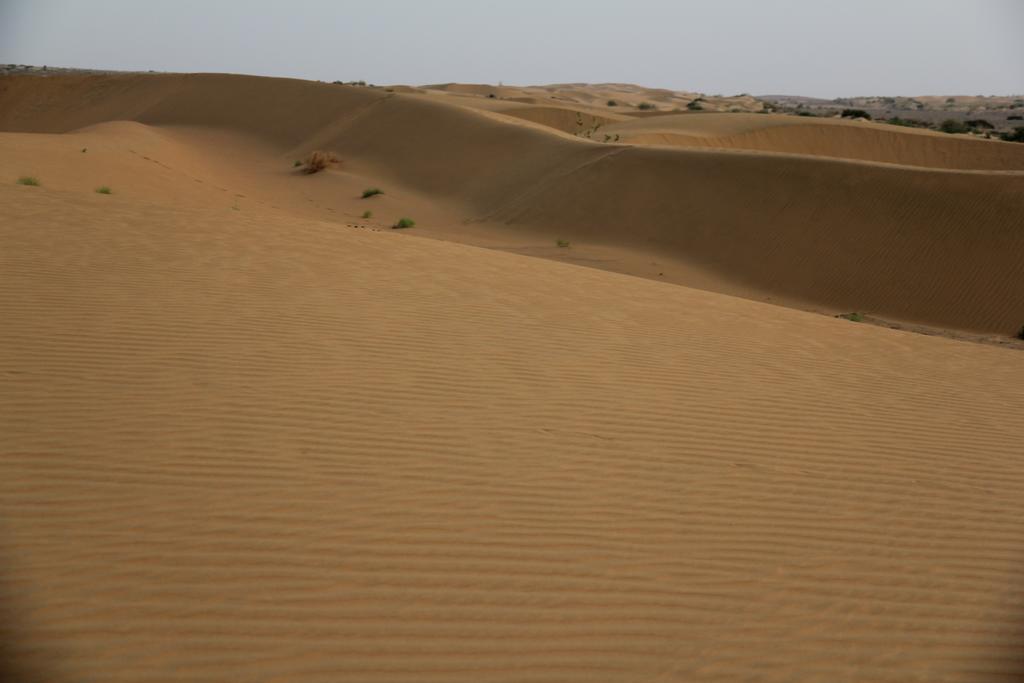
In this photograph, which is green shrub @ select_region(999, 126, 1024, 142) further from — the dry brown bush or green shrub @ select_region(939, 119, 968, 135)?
the dry brown bush

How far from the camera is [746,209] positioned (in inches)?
826

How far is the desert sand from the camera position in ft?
12.5

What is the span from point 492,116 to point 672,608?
31.6m

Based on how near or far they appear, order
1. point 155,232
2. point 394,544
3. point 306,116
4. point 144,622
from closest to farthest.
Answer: point 144,622, point 394,544, point 155,232, point 306,116

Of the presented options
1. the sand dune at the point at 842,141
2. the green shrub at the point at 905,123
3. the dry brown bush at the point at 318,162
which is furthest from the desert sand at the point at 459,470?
the green shrub at the point at 905,123

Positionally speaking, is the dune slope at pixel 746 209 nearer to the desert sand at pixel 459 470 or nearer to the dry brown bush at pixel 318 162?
the dry brown bush at pixel 318 162

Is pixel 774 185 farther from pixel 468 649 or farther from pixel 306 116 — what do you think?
pixel 306 116

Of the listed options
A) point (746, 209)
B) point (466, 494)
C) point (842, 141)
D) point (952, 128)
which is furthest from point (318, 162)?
point (952, 128)

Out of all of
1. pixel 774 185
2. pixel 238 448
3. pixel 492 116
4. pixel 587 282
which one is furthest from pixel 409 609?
pixel 492 116

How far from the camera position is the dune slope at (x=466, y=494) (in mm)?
3773

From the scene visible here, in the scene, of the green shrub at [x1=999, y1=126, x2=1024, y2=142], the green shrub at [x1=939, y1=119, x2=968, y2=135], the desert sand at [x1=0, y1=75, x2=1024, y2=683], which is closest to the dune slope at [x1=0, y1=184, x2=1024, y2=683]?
the desert sand at [x1=0, y1=75, x2=1024, y2=683]

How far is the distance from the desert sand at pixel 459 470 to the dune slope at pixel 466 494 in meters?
0.02

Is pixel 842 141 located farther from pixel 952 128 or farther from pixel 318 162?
pixel 318 162

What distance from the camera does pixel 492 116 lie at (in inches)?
1342
